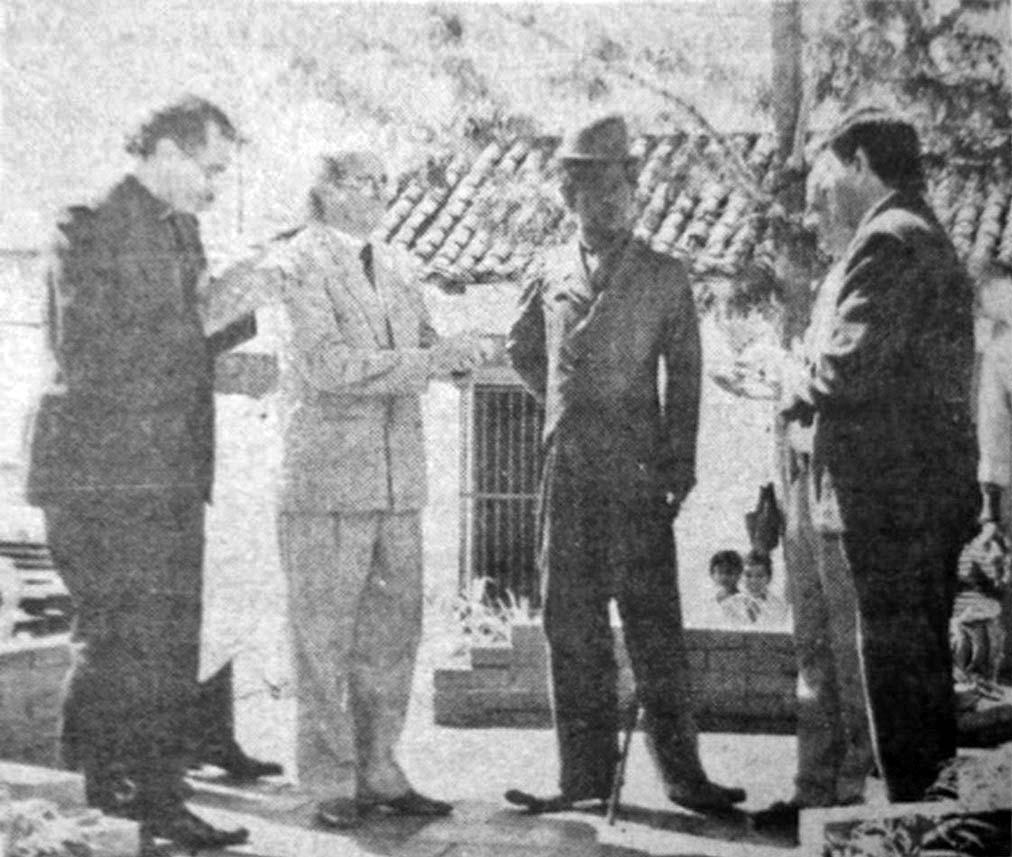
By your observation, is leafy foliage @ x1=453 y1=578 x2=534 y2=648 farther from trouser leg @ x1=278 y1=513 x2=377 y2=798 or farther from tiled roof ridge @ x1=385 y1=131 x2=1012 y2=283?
tiled roof ridge @ x1=385 y1=131 x2=1012 y2=283

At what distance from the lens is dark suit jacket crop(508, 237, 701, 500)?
399cm

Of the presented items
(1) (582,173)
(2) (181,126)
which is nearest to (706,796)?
(1) (582,173)

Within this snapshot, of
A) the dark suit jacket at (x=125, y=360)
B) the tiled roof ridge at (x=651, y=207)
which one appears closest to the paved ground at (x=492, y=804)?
the dark suit jacket at (x=125, y=360)

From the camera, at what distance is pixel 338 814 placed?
4.00 meters

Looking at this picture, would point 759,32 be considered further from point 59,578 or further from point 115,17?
point 59,578

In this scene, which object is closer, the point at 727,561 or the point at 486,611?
the point at 727,561

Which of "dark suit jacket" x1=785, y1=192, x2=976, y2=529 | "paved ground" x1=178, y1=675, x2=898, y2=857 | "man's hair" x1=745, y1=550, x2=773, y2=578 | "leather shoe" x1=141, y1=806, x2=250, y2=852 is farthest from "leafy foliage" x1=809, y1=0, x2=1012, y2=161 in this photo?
"leather shoe" x1=141, y1=806, x2=250, y2=852

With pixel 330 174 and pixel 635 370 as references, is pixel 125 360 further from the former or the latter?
pixel 635 370

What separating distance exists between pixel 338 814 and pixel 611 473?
4.03ft

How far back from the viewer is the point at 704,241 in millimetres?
4051

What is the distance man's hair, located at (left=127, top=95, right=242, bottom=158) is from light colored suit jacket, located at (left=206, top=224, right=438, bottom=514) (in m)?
0.41

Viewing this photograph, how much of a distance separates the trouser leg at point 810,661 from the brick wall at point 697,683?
6 cm

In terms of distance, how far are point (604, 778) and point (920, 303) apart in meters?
1.58

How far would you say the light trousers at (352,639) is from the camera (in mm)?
4027
